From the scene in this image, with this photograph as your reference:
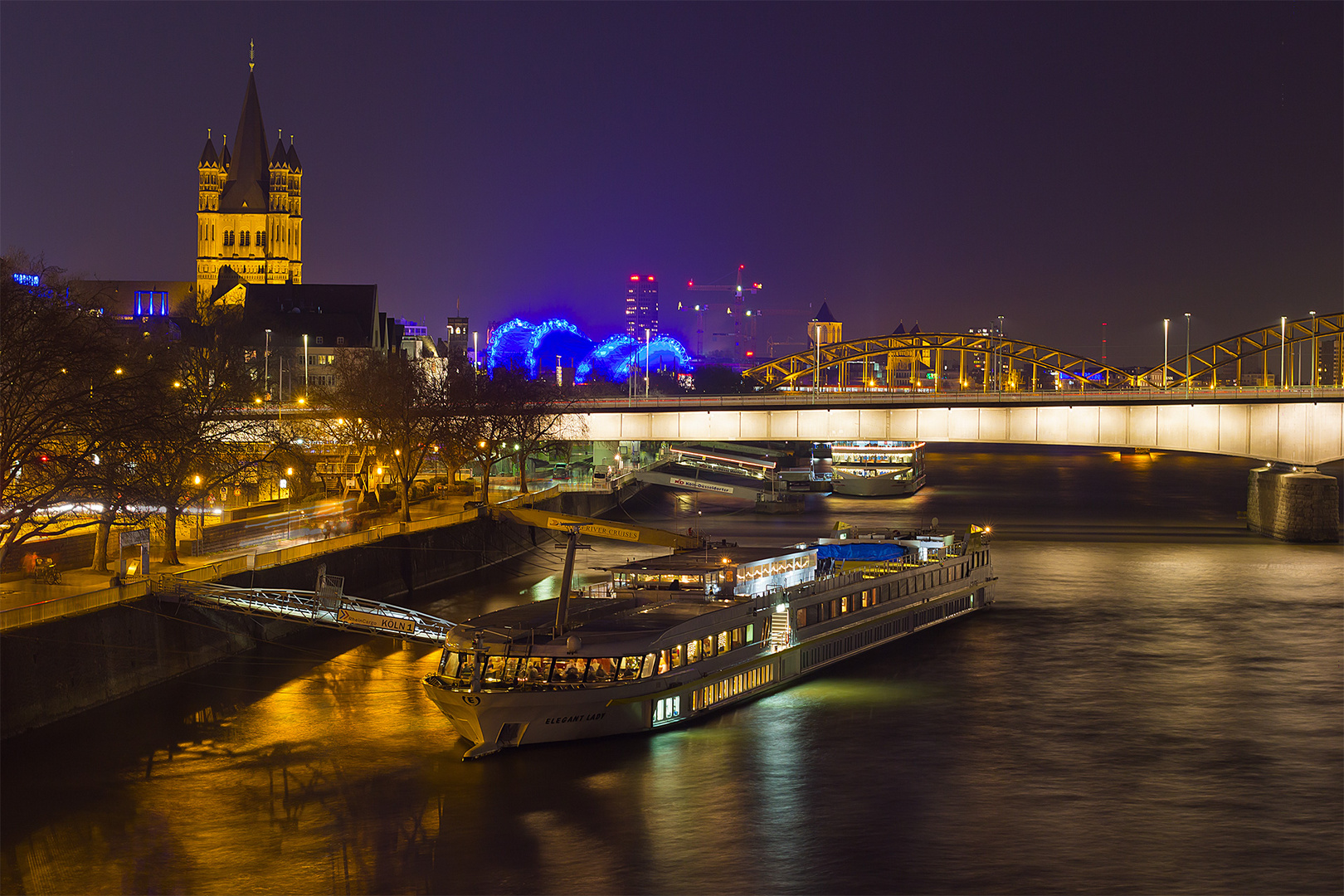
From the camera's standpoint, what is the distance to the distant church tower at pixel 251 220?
155375mm

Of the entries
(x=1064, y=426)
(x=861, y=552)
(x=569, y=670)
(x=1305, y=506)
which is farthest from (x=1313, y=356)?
(x=569, y=670)

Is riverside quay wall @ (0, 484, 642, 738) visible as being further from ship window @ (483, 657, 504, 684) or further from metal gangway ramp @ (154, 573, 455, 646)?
ship window @ (483, 657, 504, 684)

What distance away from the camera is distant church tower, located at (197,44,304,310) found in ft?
510

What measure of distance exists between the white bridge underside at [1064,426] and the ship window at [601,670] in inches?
1591

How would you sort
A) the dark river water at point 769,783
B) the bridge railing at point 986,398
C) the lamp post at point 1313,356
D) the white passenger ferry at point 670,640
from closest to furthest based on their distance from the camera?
the dark river water at point 769,783 < the white passenger ferry at point 670,640 < the bridge railing at point 986,398 < the lamp post at point 1313,356

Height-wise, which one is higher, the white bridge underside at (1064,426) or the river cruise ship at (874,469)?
the white bridge underside at (1064,426)

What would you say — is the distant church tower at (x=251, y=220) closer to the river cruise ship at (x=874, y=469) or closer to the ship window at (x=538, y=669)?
the river cruise ship at (x=874, y=469)

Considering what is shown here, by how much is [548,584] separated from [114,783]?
→ 27493 mm

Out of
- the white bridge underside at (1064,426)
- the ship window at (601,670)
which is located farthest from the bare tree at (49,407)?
the white bridge underside at (1064,426)

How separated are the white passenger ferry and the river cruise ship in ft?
199

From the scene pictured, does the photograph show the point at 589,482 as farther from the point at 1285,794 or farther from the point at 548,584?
the point at 1285,794

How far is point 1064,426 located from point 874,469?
37827mm

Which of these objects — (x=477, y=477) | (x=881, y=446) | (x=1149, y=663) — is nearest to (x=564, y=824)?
(x=1149, y=663)

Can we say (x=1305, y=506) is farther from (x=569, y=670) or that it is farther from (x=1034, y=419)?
(x=569, y=670)
